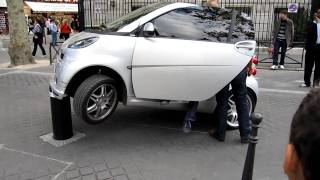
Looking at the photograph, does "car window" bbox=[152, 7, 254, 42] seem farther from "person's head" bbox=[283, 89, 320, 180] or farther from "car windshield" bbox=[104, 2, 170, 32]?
"person's head" bbox=[283, 89, 320, 180]

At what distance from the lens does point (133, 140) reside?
5582mm

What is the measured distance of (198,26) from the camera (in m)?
5.39

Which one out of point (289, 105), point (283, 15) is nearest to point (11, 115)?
point (289, 105)

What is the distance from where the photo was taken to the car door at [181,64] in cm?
511

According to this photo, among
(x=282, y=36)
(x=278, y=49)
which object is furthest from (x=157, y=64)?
(x=282, y=36)

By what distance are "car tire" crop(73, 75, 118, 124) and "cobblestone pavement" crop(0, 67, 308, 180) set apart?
17.9 inches

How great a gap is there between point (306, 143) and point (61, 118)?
467 centimetres

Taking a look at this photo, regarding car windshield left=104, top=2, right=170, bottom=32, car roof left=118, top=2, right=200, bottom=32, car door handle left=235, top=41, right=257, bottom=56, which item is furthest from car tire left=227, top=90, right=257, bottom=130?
car windshield left=104, top=2, right=170, bottom=32

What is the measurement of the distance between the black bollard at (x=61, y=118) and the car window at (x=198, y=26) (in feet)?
4.97

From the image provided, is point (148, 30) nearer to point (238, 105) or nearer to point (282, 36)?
point (238, 105)

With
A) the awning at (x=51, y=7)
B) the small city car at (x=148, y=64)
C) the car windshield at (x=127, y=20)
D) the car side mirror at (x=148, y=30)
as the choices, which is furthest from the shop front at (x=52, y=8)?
the car side mirror at (x=148, y=30)

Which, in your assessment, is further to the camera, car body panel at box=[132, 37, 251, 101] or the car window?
the car window

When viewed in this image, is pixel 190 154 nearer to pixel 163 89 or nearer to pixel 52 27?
pixel 163 89

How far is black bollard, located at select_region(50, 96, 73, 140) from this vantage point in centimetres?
539
